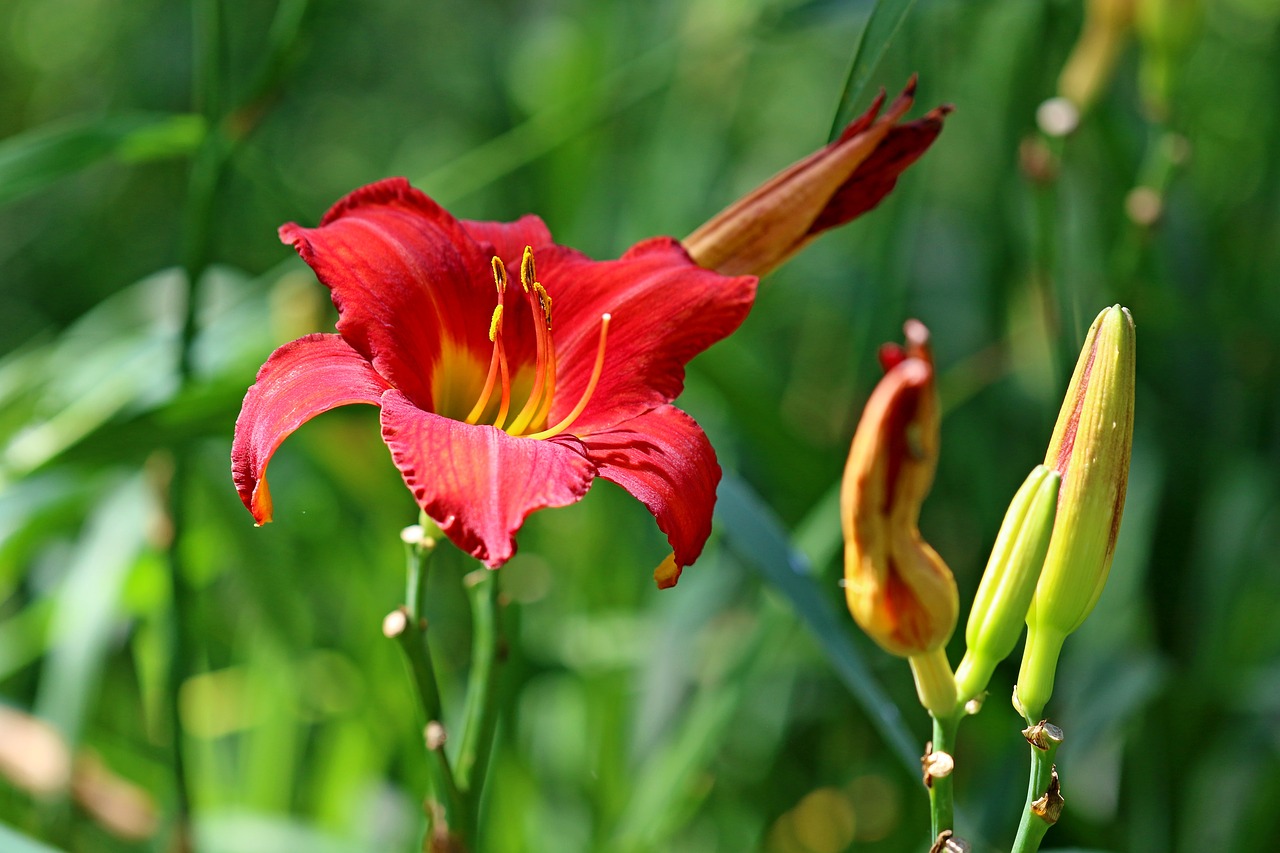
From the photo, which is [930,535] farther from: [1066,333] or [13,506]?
[13,506]

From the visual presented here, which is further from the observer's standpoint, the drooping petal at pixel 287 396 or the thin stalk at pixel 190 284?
the thin stalk at pixel 190 284

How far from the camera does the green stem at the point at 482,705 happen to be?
0.51 meters

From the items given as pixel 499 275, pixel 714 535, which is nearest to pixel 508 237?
pixel 499 275

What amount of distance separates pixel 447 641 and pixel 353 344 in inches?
35.8

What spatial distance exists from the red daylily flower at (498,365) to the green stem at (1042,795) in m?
0.14

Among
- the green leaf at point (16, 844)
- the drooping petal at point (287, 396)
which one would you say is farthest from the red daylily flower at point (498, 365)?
the green leaf at point (16, 844)

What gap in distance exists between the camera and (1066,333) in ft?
2.62

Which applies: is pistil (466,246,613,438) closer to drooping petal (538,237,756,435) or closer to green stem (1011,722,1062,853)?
drooping petal (538,237,756,435)

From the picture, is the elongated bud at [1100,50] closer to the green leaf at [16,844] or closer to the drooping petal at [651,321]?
the drooping petal at [651,321]

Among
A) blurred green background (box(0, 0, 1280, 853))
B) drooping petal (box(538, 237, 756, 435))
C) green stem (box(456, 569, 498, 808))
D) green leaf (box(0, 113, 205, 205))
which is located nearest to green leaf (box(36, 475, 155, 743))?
blurred green background (box(0, 0, 1280, 853))

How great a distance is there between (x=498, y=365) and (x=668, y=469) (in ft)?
0.37

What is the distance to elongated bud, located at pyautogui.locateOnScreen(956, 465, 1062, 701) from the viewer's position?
42cm

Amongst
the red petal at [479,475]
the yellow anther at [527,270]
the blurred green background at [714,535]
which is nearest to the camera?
the red petal at [479,475]

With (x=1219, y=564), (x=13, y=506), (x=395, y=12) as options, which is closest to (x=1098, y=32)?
(x=1219, y=564)
